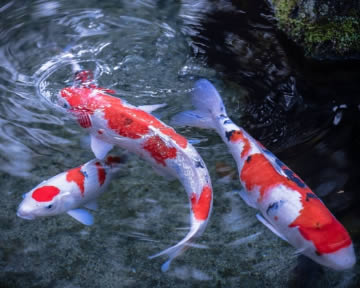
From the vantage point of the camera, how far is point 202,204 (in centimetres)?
260

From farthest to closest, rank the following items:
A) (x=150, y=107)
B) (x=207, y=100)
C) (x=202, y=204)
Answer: (x=150, y=107)
(x=207, y=100)
(x=202, y=204)

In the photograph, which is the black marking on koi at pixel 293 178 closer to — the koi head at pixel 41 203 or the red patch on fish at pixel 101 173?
the red patch on fish at pixel 101 173

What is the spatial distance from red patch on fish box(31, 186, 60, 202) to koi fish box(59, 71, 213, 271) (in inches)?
17.8

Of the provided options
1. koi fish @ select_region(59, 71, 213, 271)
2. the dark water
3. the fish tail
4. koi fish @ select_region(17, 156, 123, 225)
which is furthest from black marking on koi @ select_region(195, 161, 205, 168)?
koi fish @ select_region(17, 156, 123, 225)

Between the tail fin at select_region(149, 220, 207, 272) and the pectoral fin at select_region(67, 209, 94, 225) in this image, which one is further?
the pectoral fin at select_region(67, 209, 94, 225)

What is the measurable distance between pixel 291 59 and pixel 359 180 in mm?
1571

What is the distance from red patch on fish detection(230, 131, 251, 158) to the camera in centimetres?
299

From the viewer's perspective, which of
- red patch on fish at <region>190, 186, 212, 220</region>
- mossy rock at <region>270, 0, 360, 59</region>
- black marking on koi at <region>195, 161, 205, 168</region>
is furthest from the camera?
mossy rock at <region>270, 0, 360, 59</region>

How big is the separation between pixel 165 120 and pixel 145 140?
1.93ft

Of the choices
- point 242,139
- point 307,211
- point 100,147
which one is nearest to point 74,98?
point 100,147

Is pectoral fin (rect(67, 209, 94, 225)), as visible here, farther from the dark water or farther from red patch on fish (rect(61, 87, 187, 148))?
red patch on fish (rect(61, 87, 187, 148))

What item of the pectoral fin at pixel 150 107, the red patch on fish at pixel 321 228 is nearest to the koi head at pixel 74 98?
the pectoral fin at pixel 150 107

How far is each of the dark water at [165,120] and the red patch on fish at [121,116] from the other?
1.01 feet

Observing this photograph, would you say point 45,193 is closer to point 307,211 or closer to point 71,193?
point 71,193
